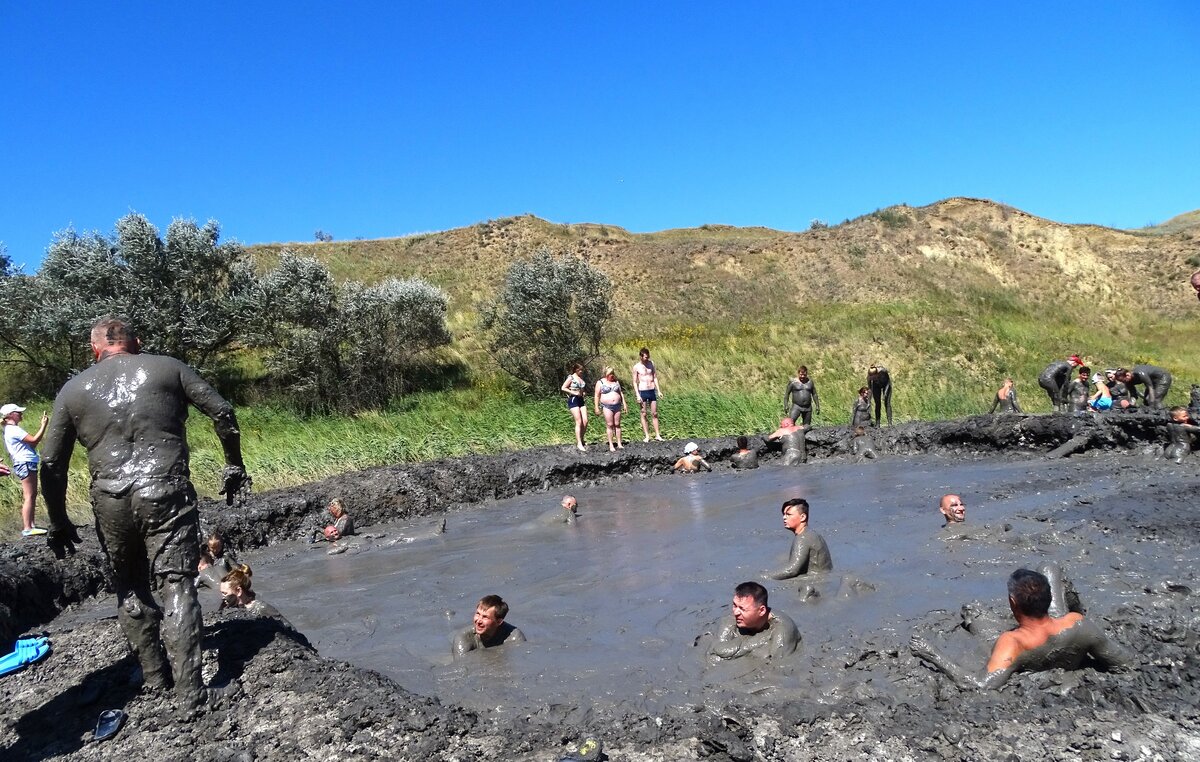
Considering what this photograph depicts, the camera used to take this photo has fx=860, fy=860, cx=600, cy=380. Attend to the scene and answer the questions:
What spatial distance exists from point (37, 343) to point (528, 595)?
22564 millimetres

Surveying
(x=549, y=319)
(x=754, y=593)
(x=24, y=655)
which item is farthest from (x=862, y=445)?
(x=24, y=655)

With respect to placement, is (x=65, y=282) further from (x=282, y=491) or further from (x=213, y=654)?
(x=213, y=654)

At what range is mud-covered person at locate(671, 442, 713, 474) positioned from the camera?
1506 centimetres

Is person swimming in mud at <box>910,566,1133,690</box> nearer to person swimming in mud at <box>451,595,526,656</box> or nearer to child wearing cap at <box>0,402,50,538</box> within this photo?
person swimming in mud at <box>451,595,526,656</box>


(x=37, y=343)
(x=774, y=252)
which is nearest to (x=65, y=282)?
(x=37, y=343)

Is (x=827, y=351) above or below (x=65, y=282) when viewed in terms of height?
below

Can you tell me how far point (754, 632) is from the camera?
18.7 feet

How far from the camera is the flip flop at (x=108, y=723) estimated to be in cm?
454

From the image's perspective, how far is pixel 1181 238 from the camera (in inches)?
1940

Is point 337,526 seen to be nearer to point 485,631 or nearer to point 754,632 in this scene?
point 485,631

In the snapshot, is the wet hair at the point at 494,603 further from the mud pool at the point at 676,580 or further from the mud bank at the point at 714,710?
the mud bank at the point at 714,710

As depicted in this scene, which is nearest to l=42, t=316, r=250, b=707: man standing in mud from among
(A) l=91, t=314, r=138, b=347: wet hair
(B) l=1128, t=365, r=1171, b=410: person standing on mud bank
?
(A) l=91, t=314, r=138, b=347: wet hair

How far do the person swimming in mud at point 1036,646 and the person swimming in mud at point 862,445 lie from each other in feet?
36.4

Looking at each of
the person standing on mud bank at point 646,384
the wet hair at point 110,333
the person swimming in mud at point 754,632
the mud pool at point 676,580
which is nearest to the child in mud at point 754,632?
the person swimming in mud at point 754,632
